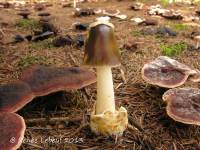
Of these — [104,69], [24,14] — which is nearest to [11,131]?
[104,69]

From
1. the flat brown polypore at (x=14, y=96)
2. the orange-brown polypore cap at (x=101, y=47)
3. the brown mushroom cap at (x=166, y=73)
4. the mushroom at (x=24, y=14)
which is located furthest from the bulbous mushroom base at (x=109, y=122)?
the mushroom at (x=24, y=14)

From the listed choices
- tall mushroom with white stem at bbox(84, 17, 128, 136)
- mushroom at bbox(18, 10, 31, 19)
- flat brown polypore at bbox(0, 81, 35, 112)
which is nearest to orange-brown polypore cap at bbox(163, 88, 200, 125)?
tall mushroom with white stem at bbox(84, 17, 128, 136)

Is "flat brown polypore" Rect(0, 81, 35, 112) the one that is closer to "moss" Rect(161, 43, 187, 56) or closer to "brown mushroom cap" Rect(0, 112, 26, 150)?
"brown mushroom cap" Rect(0, 112, 26, 150)

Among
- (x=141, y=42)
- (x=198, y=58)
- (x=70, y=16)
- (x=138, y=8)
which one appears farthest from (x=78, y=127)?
(x=138, y=8)

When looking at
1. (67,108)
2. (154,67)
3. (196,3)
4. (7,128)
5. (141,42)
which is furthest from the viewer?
(196,3)

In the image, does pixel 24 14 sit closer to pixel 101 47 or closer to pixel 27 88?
pixel 27 88

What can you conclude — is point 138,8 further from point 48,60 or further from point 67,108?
point 67,108
